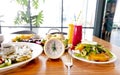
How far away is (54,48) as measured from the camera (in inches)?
41.4

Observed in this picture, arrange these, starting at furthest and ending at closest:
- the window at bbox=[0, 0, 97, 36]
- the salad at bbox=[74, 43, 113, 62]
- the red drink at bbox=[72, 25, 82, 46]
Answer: the window at bbox=[0, 0, 97, 36] → the red drink at bbox=[72, 25, 82, 46] → the salad at bbox=[74, 43, 113, 62]

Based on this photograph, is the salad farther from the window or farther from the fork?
the window

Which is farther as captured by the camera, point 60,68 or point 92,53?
point 92,53

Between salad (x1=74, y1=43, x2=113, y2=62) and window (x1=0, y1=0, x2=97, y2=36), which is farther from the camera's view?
window (x1=0, y1=0, x2=97, y2=36)

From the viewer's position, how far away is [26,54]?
1.01 m

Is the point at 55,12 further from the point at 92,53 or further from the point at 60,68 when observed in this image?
the point at 60,68

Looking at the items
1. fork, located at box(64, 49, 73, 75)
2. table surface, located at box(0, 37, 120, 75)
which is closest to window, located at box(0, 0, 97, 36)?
fork, located at box(64, 49, 73, 75)

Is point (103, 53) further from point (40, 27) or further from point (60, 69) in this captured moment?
point (40, 27)

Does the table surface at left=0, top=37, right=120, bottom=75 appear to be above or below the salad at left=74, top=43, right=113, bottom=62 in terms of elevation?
below

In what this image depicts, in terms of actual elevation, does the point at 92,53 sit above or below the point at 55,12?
below

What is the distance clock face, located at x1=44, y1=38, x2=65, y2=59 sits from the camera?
1031 mm

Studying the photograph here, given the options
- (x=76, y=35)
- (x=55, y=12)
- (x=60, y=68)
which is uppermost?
(x=55, y=12)

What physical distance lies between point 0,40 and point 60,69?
0.61 metres

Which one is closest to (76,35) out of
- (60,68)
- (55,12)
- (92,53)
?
(92,53)
